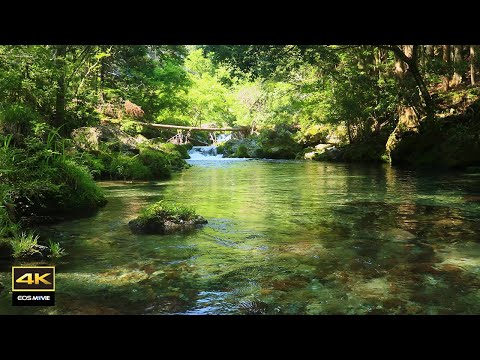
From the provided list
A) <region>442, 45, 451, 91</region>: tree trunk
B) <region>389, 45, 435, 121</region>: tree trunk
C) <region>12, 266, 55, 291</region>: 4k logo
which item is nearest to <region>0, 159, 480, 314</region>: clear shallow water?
<region>12, 266, 55, 291</region>: 4k logo

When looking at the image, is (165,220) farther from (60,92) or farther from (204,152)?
(204,152)

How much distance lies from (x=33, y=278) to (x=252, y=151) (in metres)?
25.1

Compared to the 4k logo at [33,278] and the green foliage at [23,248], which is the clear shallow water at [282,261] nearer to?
the 4k logo at [33,278]

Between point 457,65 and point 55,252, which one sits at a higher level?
point 457,65

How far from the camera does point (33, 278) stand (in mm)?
3365

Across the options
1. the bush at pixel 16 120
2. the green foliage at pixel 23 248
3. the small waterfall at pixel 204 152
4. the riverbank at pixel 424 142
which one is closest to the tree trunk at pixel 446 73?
the riverbank at pixel 424 142

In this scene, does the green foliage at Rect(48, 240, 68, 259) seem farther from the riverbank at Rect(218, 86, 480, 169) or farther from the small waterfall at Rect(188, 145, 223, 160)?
the small waterfall at Rect(188, 145, 223, 160)

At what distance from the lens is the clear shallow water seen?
3332mm

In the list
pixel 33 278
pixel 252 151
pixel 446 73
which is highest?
pixel 446 73

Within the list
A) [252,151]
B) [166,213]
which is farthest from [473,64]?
[166,213]

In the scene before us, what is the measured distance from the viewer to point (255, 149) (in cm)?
2819

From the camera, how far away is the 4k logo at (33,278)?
3250 mm

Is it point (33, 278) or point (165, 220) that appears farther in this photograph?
point (165, 220)
